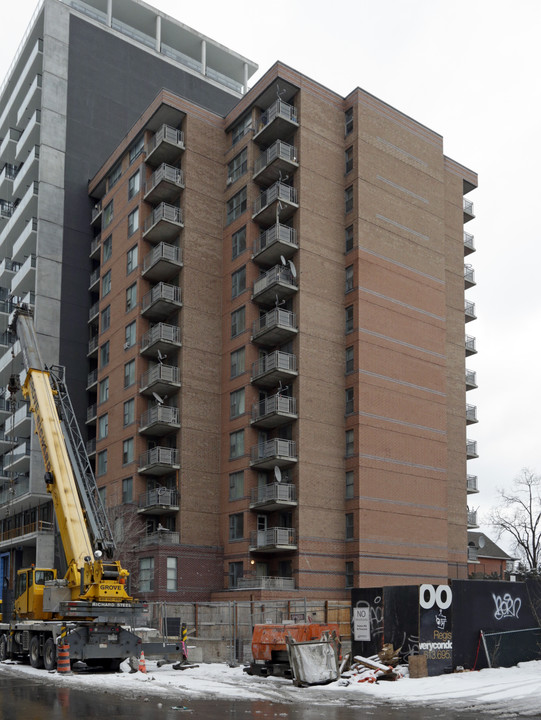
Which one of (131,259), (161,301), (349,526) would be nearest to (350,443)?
(349,526)

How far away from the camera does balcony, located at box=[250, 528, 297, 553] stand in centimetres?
4859

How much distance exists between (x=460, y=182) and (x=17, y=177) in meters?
37.6

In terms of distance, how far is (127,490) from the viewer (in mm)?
56625

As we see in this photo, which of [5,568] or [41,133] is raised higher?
[41,133]

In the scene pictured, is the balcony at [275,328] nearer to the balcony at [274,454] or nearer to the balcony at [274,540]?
the balcony at [274,454]

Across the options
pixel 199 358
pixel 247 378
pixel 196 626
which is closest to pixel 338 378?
pixel 247 378

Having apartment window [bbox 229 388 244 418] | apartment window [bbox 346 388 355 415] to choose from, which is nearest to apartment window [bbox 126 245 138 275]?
apartment window [bbox 229 388 244 418]

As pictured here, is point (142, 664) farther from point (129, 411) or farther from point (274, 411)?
point (129, 411)

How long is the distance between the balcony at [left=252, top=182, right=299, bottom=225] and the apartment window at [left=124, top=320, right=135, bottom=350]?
38.0 feet

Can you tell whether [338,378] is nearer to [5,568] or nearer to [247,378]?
[247,378]

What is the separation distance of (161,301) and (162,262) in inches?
107

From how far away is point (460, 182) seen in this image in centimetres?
6650

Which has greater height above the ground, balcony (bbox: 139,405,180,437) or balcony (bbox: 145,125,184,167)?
balcony (bbox: 145,125,184,167)

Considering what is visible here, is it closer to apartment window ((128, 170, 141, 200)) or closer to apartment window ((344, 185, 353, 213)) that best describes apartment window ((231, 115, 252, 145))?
apartment window ((128, 170, 141, 200))
